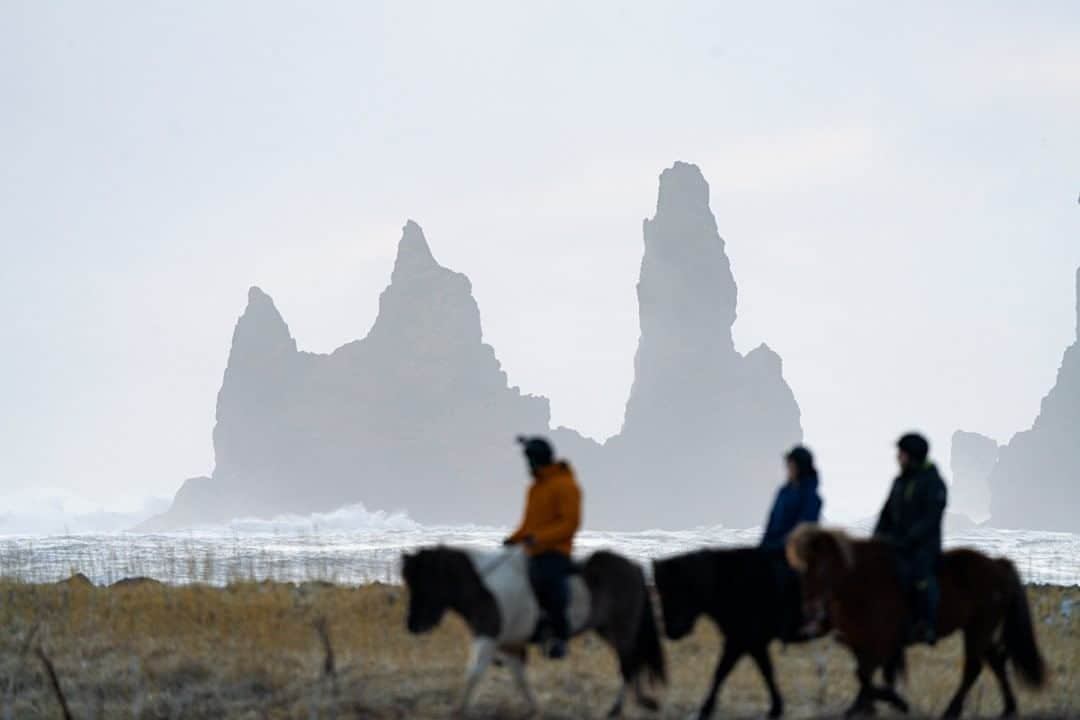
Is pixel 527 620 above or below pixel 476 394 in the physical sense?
below

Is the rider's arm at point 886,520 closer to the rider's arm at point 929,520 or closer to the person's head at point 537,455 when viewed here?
the rider's arm at point 929,520

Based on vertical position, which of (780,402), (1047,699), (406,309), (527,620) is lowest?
(1047,699)

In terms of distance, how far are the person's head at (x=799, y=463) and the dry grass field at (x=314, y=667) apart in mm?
1944

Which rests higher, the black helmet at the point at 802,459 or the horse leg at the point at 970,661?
the black helmet at the point at 802,459

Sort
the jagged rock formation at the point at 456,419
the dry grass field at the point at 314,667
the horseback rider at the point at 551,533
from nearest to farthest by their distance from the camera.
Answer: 1. the horseback rider at the point at 551,533
2. the dry grass field at the point at 314,667
3. the jagged rock formation at the point at 456,419

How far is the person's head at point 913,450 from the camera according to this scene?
35.0 feet

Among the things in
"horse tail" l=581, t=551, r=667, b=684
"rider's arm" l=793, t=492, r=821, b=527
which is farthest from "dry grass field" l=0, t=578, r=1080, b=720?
"rider's arm" l=793, t=492, r=821, b=527

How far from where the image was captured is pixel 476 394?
504 ft

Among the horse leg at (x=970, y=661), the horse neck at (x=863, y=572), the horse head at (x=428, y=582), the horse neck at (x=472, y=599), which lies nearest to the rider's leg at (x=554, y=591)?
the horse neck at (x=472, y=599)

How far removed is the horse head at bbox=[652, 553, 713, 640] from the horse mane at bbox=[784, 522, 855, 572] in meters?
0.76

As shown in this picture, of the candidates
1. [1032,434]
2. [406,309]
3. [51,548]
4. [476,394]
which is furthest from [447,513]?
[51,548]

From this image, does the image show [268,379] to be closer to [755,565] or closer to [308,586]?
[308,586]

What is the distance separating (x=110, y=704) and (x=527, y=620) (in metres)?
4.35

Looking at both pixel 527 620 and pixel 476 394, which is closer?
pixel 527 620
